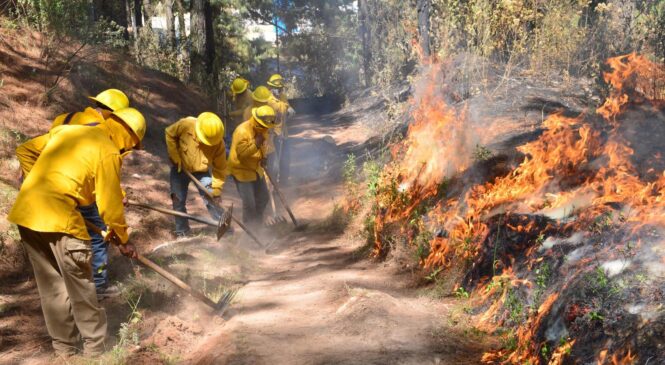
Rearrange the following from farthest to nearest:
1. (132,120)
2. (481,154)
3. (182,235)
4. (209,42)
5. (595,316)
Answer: (209,42) < (182,235) < (481,154) < (132,120) < (595,316)

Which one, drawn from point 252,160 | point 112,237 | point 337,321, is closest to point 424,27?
point 252,160

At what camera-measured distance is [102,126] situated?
4270mm

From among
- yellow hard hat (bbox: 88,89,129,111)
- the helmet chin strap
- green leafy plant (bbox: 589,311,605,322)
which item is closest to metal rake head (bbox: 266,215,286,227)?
yellow hard hat (bbox: 88,89,129,111)

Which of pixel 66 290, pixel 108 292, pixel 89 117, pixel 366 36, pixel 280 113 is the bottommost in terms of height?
pixel 108 292

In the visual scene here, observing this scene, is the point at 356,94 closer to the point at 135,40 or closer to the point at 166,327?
the point at 135,40

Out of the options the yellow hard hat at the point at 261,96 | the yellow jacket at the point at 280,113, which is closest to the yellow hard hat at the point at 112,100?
the yellow hard hat at the point at 261,96

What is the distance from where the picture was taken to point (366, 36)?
23.1 metres

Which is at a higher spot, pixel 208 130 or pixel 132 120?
pixel 132 120

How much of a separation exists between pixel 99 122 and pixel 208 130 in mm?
2261

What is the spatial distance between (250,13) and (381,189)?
101 feet

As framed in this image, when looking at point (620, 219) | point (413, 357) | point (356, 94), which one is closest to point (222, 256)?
point (413, 357)

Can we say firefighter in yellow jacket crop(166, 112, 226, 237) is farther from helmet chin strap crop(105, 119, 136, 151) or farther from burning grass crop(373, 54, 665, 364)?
helmet chin strap crop(105, 119, 136, 151)

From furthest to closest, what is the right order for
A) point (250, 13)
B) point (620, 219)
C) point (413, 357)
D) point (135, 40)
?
point (250, 13) → point (135, 40) → point (620, 219) → point (413, 357)

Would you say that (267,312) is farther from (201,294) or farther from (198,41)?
(198,41)
